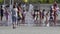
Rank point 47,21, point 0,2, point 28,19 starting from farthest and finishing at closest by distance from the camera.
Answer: point 0,2
point 28,19
point 47,21

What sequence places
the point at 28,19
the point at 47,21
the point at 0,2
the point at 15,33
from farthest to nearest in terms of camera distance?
the point at 0,2, the point at 28,19, the point at 47,21, the point at 15,33

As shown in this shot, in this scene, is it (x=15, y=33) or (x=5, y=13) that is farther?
(x=5, y=13)

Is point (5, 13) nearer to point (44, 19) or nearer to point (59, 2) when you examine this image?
point (44, 19)

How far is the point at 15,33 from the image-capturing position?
16.5 m

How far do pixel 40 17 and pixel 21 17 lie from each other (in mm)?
1453

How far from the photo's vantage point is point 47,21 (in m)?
20.3

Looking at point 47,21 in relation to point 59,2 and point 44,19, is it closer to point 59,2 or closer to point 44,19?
point 44,19

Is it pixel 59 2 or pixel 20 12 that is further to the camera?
pixel 59 2

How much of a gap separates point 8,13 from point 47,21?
2.92m

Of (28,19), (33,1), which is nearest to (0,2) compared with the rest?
(33,1)

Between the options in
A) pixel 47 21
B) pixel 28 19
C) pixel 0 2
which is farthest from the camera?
pixel 0 2

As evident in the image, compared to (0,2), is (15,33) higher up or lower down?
lower down

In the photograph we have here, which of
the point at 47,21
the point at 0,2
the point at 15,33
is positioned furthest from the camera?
the point at 0,2

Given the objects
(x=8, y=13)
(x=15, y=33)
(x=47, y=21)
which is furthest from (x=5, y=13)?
(x=15, y=33)
